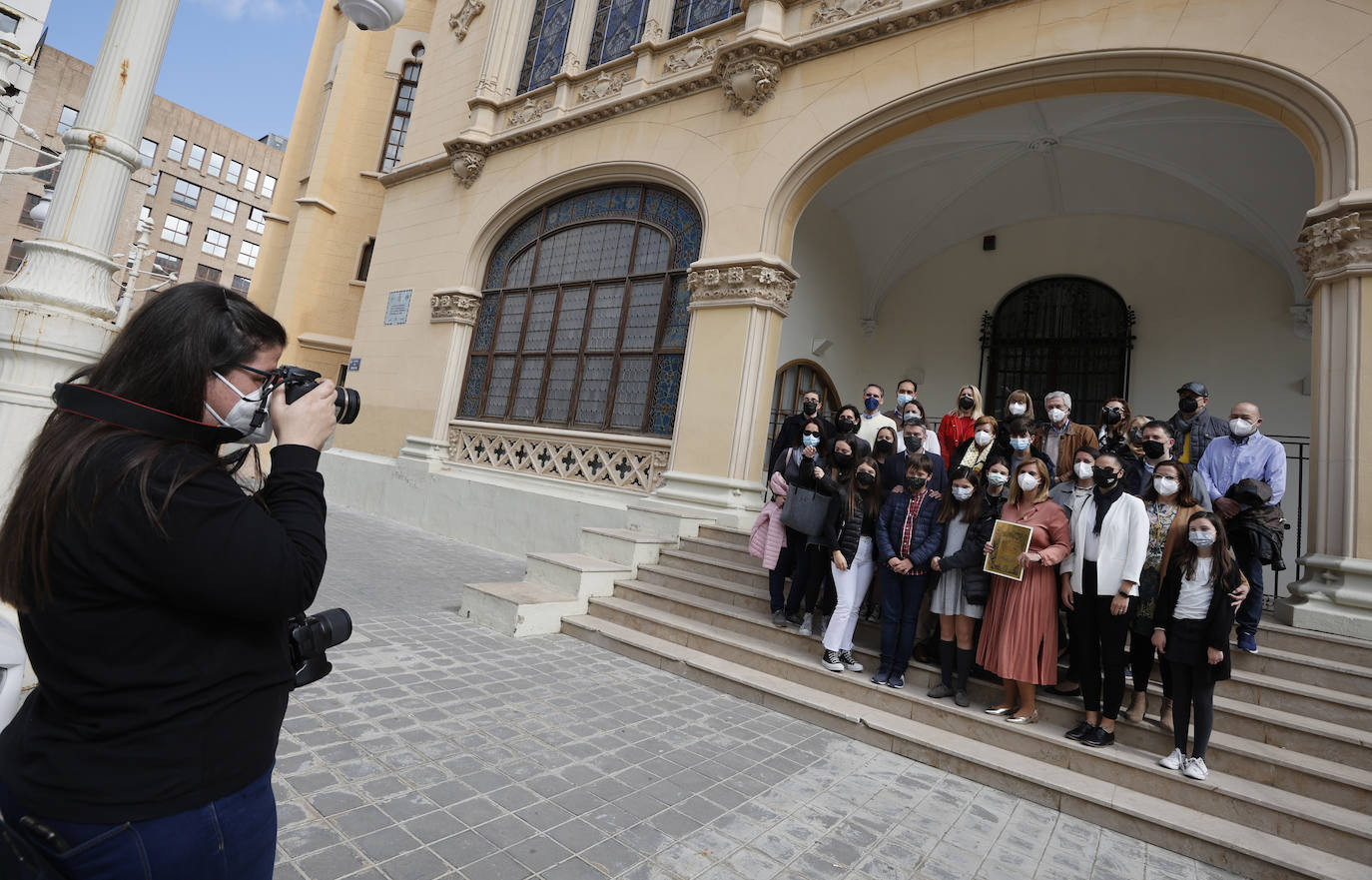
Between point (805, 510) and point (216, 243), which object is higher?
point (216, 243)

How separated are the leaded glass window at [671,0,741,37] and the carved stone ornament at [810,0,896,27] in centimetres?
167

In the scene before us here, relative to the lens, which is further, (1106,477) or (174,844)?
(1106,477)

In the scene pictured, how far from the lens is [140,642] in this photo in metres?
1.21

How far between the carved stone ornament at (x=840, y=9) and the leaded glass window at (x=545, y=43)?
→ 226 inches

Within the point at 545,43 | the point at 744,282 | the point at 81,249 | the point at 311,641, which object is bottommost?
the point at 311,641

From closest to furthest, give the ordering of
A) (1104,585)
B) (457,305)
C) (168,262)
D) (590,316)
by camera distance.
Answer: (1104,585), (590,316), (457,305), (168,262)

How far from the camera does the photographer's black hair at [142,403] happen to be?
119cm

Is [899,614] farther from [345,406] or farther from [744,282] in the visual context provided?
[744,282]

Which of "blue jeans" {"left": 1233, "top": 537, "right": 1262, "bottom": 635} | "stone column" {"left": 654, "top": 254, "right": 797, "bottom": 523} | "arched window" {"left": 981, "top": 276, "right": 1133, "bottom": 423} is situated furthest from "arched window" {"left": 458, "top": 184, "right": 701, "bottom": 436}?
"blue jeans" {"left": 1233, "top": 537, "right": 1262, "bottom": 635}

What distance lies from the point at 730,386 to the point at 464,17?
39.0 feet

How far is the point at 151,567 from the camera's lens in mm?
1173

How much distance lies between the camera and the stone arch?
20.0ft

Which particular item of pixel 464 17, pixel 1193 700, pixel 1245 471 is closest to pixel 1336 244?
pixel 1245 471

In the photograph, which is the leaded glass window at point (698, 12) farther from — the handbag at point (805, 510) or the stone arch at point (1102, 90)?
the handbag at point (805, 510)
